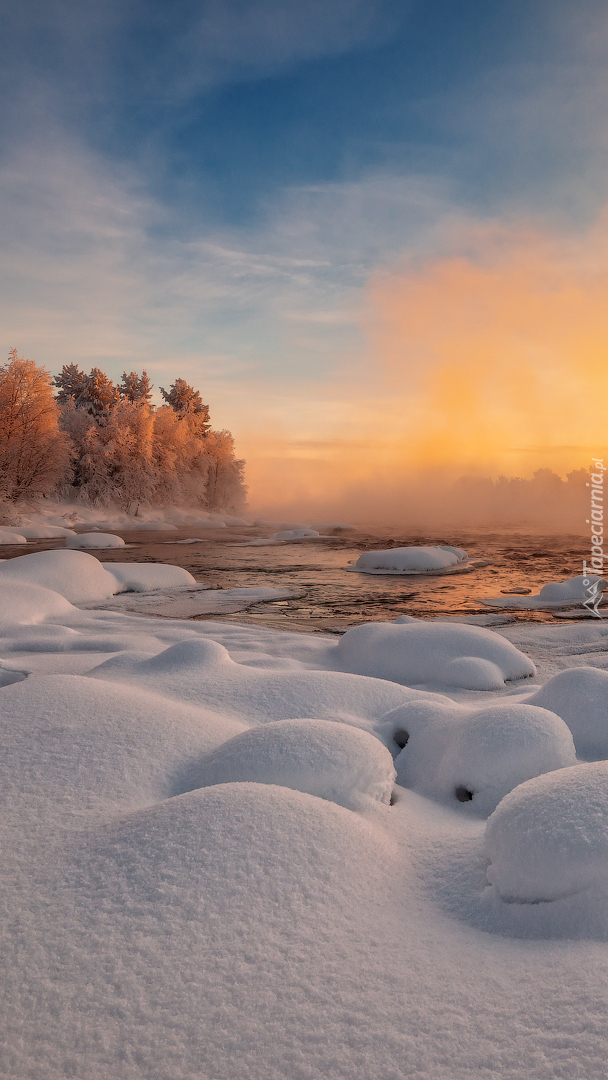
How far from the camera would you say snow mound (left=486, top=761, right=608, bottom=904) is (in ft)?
4.85

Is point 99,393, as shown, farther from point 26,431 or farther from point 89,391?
point 26,431

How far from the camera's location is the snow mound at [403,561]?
1498 cm

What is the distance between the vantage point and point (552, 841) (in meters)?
1.52

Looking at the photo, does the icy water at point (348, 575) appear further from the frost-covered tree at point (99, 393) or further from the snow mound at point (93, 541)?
the frost-covered tree at point (99, 393)

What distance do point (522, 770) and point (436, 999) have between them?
1318 millimetres

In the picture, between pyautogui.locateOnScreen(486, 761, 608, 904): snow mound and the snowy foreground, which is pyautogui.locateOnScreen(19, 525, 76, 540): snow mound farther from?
pyautogui.locateOnScreen(486, 761, 608, 904): snow mound

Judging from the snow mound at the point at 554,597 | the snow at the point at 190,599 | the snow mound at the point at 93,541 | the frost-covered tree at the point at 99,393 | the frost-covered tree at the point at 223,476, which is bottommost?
the snow at the point at 190,599

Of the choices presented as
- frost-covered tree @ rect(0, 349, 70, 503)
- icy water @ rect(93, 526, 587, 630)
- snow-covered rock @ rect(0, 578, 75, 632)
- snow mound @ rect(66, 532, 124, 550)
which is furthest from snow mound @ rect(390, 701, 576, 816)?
frost-covered tree @ rect(0, 349, 70, 503)

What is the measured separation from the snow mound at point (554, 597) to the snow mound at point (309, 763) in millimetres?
7813

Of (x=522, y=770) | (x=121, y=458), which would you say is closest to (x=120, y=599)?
(x=522, y=770)

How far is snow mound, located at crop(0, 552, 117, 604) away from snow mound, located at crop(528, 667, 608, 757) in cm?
705

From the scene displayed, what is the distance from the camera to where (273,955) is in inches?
51.5

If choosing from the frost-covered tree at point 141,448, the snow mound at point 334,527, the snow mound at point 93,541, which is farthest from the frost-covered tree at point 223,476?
the snow mound at point 93,541

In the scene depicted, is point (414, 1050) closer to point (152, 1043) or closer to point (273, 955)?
point (273, 955)
